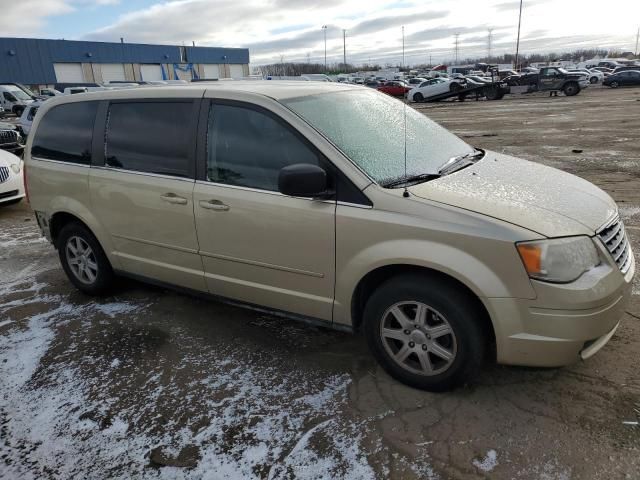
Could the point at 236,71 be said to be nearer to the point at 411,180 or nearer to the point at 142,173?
the point at 142,173

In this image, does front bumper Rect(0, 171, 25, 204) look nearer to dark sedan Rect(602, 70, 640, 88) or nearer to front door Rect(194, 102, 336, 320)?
front door Rect(194, 102, 336, 320)

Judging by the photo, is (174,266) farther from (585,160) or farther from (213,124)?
(585,160)

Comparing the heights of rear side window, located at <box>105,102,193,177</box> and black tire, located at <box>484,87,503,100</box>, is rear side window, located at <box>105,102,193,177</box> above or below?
above

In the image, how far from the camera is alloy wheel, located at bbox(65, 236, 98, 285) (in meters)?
4.53

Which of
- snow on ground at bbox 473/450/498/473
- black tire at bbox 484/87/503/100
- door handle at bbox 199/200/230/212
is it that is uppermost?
door handle at bbox 199/200/230/212

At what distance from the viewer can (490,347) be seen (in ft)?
9.99

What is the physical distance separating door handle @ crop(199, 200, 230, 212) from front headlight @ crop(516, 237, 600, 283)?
73.0 inches

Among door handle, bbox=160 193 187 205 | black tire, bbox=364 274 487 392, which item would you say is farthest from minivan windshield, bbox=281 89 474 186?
door handle, bbox=160 193 187 205

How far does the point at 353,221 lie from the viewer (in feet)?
9.61

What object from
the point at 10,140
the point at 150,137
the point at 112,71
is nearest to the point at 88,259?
the point at 150,137

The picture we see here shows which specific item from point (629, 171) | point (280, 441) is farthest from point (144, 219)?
point (629, 171)

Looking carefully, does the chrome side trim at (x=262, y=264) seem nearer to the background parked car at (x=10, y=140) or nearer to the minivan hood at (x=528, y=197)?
the minivan hood at (x=528, y=197)

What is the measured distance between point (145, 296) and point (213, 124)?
1.97 m

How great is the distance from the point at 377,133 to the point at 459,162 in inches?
24.5
